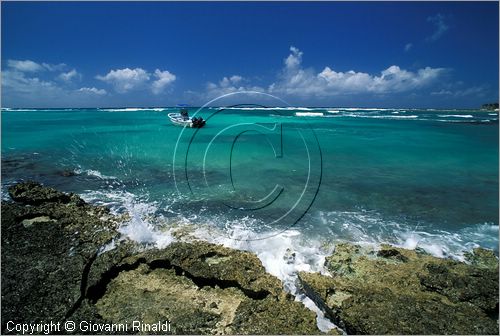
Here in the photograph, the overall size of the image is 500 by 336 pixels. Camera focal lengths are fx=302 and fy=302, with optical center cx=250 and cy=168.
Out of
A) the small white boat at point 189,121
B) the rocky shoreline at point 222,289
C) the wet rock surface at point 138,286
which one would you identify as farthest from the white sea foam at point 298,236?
the small white boat at point 189,121

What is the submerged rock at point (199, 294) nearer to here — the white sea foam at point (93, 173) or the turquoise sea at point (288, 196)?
the turquoise sea at point (288, 196)

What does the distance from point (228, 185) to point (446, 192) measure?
8783 mm

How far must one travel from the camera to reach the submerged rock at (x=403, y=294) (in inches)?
169

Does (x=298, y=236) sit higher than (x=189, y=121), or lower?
lower

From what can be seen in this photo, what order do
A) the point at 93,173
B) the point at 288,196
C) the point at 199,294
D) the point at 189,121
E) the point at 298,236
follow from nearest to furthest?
the point at 199,294
the point at 298,236
the point at 288,196
the point at 93,173
the point at 189,121

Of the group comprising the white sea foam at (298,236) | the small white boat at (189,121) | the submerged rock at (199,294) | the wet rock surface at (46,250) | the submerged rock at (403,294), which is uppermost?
the small white boat at (189,121)

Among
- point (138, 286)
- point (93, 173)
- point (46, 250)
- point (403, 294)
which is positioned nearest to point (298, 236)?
point (403, 294)

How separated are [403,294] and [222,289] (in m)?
3.01

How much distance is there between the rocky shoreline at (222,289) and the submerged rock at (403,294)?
0.02 meters

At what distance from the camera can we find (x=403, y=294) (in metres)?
5.00

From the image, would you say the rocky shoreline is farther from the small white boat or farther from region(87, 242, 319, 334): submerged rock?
the small white boat

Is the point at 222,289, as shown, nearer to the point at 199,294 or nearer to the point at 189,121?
the point at 199,294

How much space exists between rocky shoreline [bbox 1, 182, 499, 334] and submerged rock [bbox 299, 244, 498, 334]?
16 mm

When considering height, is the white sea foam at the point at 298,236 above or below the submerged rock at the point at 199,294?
below
